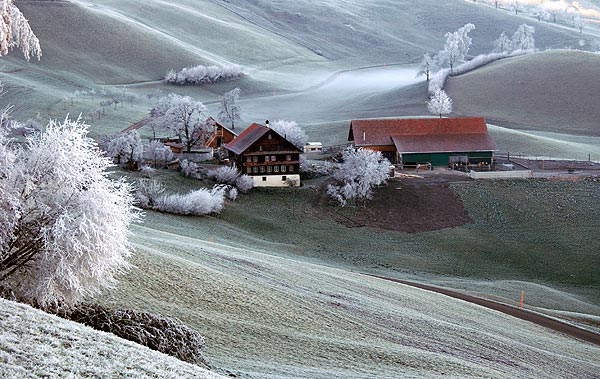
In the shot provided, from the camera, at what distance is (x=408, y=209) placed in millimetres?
60938

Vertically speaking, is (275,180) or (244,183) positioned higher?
(275,180)

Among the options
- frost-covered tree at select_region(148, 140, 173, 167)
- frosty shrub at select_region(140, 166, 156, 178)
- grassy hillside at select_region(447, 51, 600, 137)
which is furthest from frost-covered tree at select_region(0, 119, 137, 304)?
grassy hillside at select_region(447, 51, 600, 137)

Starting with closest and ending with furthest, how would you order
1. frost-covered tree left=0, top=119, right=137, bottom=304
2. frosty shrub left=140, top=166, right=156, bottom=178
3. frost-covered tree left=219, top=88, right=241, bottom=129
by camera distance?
1. frost-covered tree left=0, top=119, right=137, bottom=304
2. frosty shrub left=140, top=166, right=156, bottom=178
3. frost-covered tree left=219, top=88, right=241, bottom=129

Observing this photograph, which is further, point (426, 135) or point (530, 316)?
point (426, 135)

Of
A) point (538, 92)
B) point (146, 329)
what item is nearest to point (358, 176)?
point (146, 329)

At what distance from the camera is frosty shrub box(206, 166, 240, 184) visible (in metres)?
63.2

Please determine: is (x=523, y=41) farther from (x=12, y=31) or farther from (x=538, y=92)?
(x=12, y=31)

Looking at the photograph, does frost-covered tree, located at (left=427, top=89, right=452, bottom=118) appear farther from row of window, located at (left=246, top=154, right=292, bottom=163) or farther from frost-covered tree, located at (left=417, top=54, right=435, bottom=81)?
row of window, located at (left=246, top=154, right=292, bottom=163)

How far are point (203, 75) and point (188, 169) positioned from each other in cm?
6840

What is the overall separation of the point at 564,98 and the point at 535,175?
42830 millimetres

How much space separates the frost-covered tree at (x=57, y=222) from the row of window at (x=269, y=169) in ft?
144

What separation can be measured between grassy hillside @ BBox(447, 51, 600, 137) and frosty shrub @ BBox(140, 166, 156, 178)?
52.4 m

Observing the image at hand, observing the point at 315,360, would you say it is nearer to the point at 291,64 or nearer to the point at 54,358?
the point at 54,358

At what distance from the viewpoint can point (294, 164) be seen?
65.2 meters
